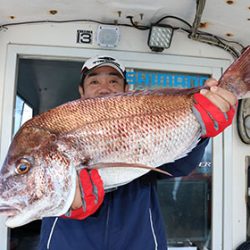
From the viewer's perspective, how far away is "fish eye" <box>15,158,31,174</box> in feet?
4.79

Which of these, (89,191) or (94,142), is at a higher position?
(94,142)

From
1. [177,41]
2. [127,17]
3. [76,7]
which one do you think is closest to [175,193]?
[177,41]

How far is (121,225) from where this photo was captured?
1.91 m

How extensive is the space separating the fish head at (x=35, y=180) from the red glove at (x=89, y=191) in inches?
1.8

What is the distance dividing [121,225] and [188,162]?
1.57 ft

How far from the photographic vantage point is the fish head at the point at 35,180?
4.65 ft

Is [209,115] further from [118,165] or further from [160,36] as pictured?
[160,36]

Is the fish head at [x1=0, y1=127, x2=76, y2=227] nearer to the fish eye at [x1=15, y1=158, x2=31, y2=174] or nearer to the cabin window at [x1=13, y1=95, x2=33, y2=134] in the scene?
the fish eye at [x1=15, y1=158, x2=31, y2=174]

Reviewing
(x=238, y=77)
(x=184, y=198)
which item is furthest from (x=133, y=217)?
(x=184, y=198)

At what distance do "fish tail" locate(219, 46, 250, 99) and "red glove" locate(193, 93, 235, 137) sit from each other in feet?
0.40

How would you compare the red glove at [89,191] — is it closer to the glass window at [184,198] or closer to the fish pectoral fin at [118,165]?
the fish pectoral fin at [118,165]

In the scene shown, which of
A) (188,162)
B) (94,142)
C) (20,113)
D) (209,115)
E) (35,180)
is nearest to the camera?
(35,180)

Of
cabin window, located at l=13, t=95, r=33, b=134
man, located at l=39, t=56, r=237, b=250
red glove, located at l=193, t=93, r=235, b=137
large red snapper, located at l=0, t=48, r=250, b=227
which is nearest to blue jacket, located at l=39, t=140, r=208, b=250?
man, located at l=39, t=56, r=237, b=250

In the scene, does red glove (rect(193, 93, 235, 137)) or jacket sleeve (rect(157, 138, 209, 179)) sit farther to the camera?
jacket sleeve (rect(157, 138, 209, 179))
